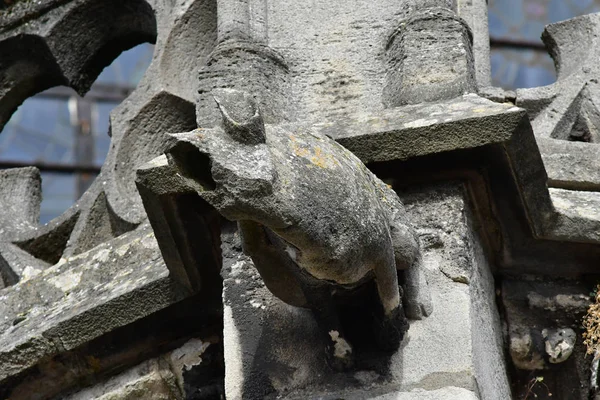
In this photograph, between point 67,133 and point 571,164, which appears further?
point 67,133

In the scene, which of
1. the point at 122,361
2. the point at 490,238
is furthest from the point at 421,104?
the point at 122,361

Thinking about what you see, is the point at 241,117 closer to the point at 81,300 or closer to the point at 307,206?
the point at 307,206

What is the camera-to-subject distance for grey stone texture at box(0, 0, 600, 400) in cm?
402

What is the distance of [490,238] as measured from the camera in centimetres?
444

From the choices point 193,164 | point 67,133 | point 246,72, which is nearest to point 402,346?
point 193,164

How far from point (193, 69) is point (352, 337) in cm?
154

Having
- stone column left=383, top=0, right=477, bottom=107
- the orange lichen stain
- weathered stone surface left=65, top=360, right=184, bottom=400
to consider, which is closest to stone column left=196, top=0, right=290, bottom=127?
stone column left=383, top=0, right=477, bottom=107

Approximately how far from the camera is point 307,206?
3.40 m

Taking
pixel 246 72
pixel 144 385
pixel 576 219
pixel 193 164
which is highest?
pixel 193 164

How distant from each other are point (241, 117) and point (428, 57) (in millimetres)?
1266

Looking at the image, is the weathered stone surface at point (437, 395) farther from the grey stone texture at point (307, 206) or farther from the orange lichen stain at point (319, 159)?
the orange lichen stain at point (319, 159)

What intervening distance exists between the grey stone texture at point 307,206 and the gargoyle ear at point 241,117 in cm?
20

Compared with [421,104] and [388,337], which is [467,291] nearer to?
[388,337]

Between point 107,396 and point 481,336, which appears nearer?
point 481,336
